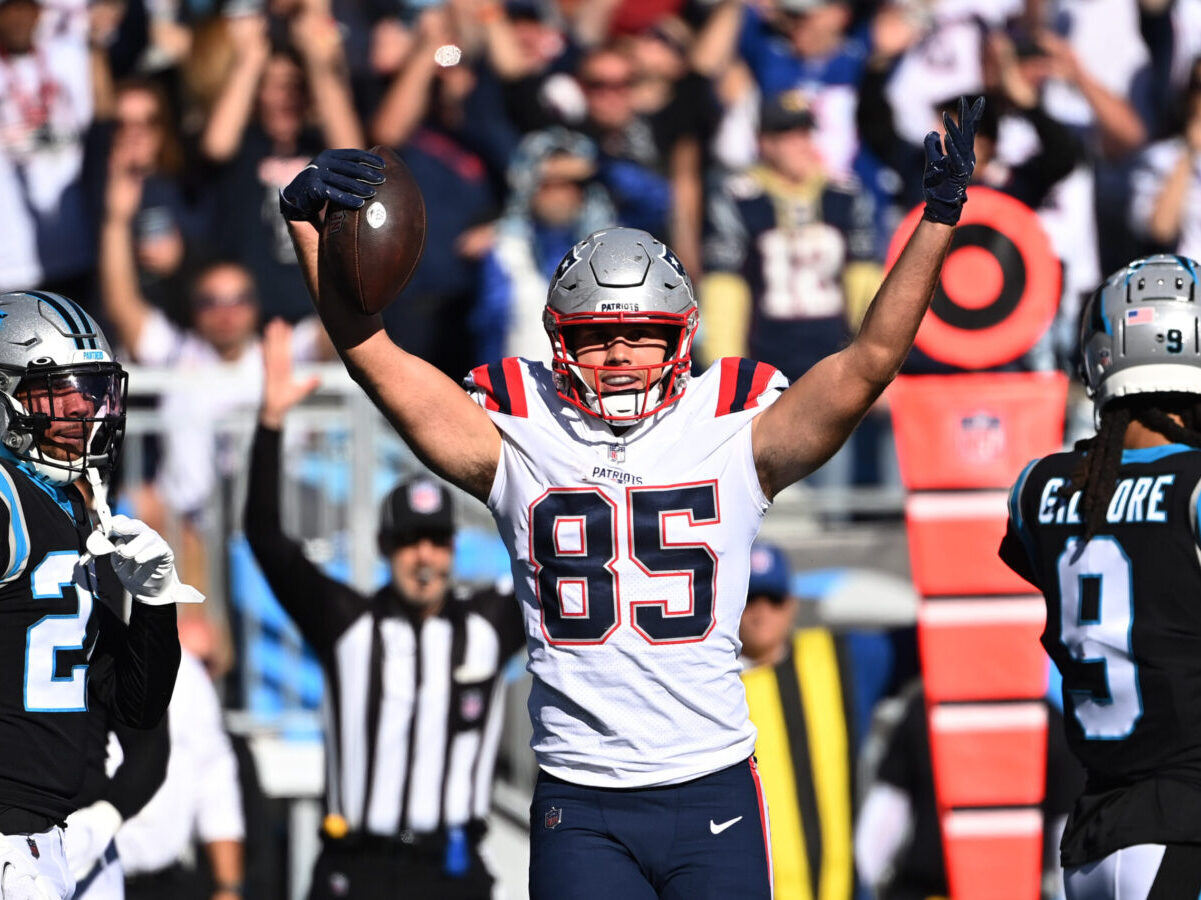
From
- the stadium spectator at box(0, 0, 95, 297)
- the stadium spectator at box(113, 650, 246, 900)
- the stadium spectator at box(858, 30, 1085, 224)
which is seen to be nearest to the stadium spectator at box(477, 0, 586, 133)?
the stadium spectator at box(858, 30, 1085, 224)

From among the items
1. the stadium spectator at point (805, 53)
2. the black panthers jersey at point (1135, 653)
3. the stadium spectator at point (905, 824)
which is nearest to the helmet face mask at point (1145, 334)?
the black panthers jersey at point (1135, 653)

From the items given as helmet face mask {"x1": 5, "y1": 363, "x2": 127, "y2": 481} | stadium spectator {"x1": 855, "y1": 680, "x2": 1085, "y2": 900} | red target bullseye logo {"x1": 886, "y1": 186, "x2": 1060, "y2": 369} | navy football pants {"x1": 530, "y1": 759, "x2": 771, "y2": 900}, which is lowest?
stadium spectator {"x1": 855, "y1": 680, "x2": 1085, "y2": 900}

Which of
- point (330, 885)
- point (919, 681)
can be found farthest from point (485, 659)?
point (919, 681)

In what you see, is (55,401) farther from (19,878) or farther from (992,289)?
(992,289)

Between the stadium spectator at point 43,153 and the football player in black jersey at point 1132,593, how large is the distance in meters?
5.13

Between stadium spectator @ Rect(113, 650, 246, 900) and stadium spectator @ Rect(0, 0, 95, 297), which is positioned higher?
stadium spectator @ Rect(0, 0, 95, 297)

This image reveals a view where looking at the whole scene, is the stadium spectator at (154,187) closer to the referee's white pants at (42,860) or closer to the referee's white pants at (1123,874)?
the referee's white pants at (42,860)

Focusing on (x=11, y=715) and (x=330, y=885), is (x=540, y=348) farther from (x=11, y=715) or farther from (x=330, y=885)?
(x=11, y=715)

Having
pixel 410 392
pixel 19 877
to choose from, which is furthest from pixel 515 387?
pixel 19 877

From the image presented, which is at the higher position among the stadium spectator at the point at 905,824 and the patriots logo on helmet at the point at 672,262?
the patriots logo on helmet at the point at 672,262

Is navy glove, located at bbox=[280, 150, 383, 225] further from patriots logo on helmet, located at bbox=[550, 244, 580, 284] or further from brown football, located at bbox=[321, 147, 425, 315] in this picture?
patriots logo on helmet, located at bbox=[550, 244, 580, 284]

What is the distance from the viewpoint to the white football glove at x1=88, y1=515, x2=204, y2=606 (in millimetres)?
3600

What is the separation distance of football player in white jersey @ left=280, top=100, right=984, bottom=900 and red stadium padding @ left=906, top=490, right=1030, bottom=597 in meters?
2.12

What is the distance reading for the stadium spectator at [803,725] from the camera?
6.18m
